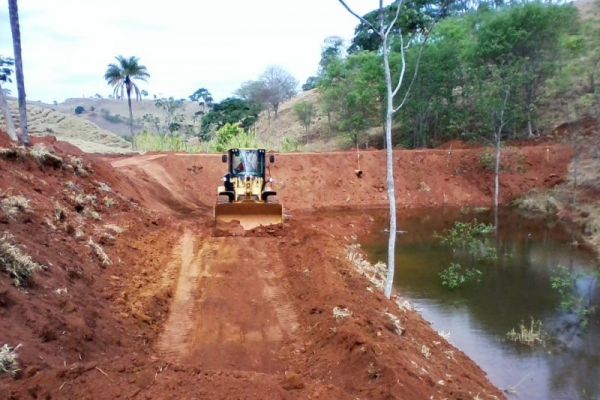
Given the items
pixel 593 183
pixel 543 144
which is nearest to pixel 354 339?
pixel 593 183

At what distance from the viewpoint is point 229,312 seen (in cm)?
1037

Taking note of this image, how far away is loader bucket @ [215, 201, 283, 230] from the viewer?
17.8 metres

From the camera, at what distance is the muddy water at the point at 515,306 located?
406 inches

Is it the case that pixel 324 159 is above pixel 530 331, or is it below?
above

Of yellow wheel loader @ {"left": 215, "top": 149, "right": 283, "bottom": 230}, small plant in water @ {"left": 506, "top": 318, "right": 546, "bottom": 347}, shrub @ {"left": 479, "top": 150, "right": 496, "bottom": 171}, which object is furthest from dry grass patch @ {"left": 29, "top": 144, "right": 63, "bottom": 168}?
shrub @ {"left": 479, "top": 150, "right": 496, "bottom": 171}

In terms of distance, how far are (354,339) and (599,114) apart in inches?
865

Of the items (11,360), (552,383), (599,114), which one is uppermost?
(599,114)

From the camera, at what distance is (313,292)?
37.6ft

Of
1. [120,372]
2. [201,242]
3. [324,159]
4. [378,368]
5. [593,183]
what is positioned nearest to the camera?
[120,372]

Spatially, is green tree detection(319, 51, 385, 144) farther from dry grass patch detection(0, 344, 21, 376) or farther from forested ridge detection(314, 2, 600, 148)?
dry grass patch detection(0, 344, 21, 376)

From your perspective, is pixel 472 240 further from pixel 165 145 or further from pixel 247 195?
pixel 165 145

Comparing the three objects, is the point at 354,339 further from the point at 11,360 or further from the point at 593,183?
the point at 593,183

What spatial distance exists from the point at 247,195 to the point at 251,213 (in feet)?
3.90

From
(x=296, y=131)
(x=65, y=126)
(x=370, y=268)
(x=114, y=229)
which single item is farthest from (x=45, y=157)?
(x=65, y=126)
